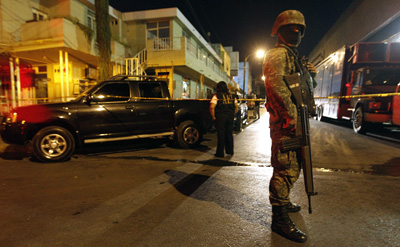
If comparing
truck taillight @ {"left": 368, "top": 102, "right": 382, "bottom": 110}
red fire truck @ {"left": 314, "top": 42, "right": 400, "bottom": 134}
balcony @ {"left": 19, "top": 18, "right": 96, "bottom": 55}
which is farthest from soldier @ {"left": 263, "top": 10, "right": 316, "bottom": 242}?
balcony @ {"left": 19, "top": 18, "right": 96, "bottom": 55}

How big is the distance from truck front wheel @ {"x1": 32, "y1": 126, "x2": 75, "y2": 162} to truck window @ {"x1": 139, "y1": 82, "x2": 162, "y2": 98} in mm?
2079

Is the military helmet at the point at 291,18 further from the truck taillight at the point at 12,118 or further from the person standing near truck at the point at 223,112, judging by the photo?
the truck taillight at the point at 12,118

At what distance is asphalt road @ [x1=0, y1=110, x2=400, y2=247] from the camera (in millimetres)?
2213

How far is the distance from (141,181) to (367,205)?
3272 millimetres

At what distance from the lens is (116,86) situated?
18.9 ft

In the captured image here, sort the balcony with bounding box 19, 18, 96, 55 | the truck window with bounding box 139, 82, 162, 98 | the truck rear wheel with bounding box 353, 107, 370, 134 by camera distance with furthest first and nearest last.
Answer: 1. the balcony with bounding box 19, 18, 96, 55
2. the truck rear wheel with bounding box 353, 107, 370, 134
3. the truck window with bounding box 139, 82, 162, 98

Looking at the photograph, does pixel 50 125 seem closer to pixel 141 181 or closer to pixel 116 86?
pixel 116 86

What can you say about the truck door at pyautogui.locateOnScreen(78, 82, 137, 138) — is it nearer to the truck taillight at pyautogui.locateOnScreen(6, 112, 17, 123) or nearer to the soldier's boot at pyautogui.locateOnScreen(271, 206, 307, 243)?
the truck taillight at pyautogui.locateOnScreen(6, 112, 17, 123)

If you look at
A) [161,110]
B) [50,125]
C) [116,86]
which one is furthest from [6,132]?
[161,110]

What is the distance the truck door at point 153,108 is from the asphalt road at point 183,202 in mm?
1085

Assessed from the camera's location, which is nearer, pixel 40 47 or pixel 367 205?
pixel 367 205

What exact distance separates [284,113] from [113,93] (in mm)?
4642

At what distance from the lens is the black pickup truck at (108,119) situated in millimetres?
4879

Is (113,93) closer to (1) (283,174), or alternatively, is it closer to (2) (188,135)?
(2) (188,135)
